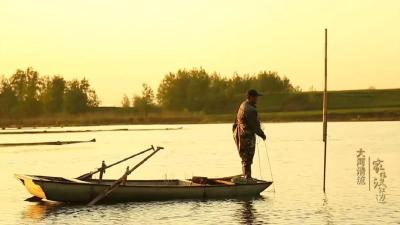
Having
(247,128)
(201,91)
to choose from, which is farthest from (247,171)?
(201,91)

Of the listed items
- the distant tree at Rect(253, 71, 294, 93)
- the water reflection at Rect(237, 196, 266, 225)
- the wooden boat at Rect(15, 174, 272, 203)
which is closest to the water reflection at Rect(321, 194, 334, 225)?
the water reflection at Rect(237, 196, 266, 225)

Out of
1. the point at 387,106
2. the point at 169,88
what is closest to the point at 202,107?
the point at 169,88

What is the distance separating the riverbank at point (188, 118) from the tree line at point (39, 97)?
143 inches

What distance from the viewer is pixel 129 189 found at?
24156mm

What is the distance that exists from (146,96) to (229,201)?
144 meters

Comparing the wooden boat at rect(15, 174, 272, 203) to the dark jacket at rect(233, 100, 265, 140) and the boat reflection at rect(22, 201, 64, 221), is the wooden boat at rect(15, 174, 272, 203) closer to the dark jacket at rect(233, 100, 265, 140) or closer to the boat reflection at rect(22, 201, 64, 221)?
the boat reflection at rect(22, 201, 64, 221)

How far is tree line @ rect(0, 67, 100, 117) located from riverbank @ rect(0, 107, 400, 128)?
11.9 ft

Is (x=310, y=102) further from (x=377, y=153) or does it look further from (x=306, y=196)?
(x=306, y=196)

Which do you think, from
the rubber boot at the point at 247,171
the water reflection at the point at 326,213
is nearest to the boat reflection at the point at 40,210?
the rubber boot at the point at 247,171

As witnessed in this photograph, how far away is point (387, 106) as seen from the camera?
15500 cm

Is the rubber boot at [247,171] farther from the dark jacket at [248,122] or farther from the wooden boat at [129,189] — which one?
the dark jacket at [248,122]

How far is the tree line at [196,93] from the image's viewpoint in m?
164

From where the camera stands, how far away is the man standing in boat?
2445 cm

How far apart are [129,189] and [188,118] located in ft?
407
